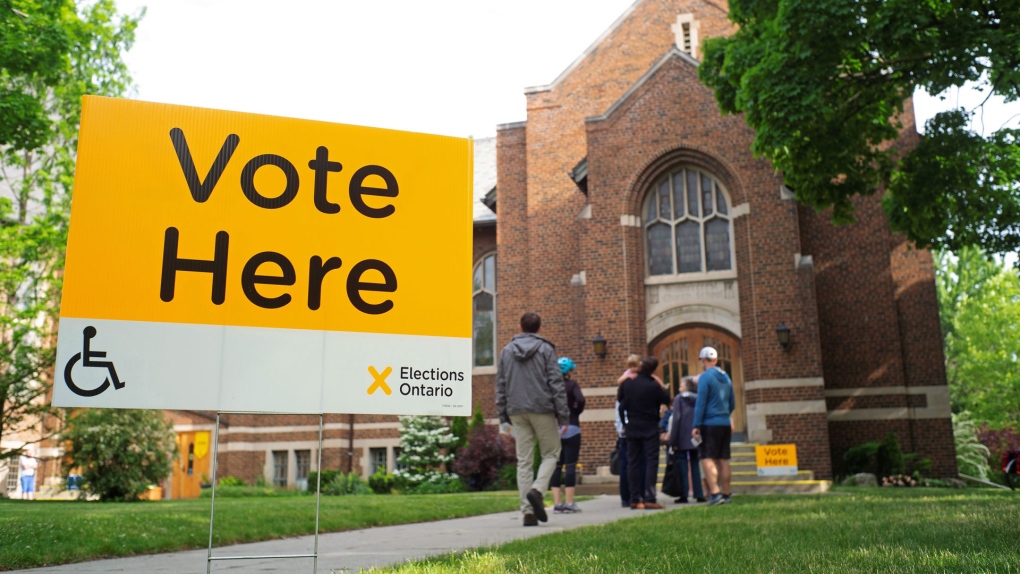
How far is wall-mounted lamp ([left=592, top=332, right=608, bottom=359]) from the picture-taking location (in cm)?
1969

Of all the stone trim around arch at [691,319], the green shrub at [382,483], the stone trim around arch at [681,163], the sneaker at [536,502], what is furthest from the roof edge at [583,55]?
the sneaker at [536,502]

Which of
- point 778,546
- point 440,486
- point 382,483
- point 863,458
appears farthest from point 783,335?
A: point 778,546

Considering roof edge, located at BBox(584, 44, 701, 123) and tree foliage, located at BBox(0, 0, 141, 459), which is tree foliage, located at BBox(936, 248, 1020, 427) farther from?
tree foliage, located at BBox(0, 0, 141, 459)

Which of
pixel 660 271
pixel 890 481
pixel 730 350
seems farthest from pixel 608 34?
pixel 890 481

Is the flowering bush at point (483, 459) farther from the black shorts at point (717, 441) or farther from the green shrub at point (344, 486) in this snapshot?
the black shorts at point (717, 441)

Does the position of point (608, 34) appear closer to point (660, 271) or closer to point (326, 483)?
point (660, 271)

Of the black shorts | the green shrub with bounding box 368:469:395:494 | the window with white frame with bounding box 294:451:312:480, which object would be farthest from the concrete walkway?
the window with white frame with bounding box 294:451:312:480

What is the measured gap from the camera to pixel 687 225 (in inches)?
803

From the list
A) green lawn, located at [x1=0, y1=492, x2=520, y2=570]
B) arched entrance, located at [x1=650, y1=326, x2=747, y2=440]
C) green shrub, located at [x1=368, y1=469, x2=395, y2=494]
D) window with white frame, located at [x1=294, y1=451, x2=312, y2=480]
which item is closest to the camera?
green lawn, located at [x1=0, y1=492, x2=520, y2=570]

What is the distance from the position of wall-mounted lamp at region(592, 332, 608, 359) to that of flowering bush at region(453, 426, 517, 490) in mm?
3656

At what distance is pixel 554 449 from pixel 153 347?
4676 mm

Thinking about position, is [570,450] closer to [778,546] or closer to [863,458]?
[778,546]

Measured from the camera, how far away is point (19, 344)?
20578mm

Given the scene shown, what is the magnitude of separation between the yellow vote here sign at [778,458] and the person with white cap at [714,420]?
204 inches
